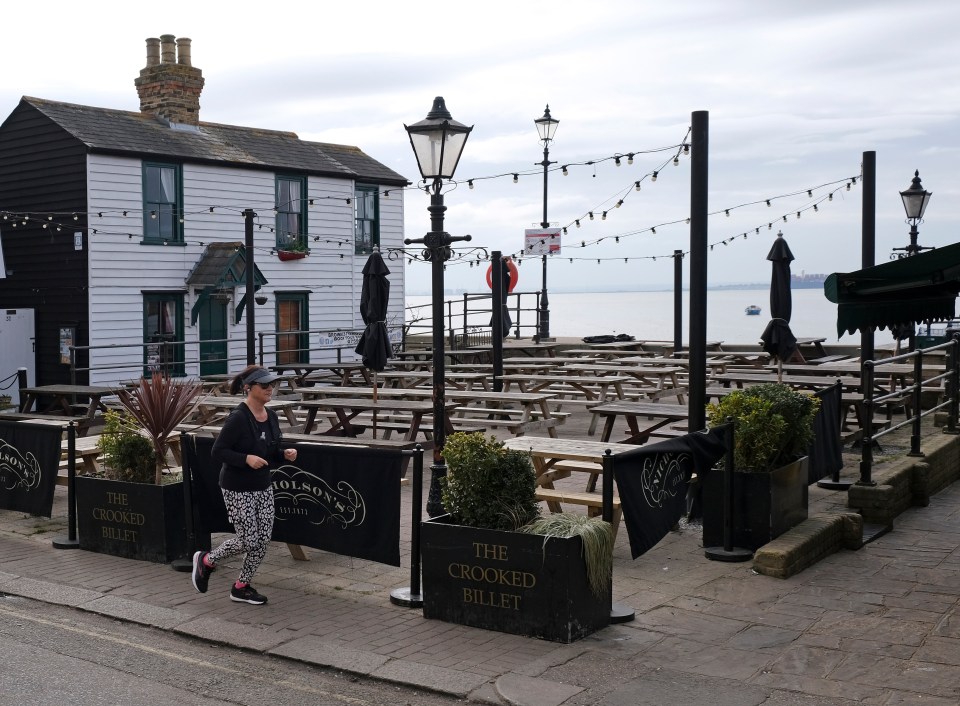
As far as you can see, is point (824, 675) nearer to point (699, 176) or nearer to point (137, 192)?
point (699, 176)

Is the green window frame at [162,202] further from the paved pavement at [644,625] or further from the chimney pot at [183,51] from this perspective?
the paved pavement at [644,625]

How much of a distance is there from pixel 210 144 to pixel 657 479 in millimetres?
20192

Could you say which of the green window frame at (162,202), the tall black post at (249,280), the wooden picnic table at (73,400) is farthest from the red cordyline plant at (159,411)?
the green window frame at (162,202)

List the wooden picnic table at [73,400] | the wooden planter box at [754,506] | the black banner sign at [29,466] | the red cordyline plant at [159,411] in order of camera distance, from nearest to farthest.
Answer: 1. the wooden planter box at [754,506]
2. the red cordyline plant at [159,411]
3. the black banner sign at [29,466]
4. the wooden picnic table at [73,400]

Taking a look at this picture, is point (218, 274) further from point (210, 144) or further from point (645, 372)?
point (645, 372)

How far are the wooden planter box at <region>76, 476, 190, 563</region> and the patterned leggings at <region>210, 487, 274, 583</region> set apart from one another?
120 centimetres

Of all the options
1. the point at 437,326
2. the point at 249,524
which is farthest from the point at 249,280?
the point at 249,524

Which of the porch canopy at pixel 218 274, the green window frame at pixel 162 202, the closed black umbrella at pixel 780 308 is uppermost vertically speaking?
the green window frame at pixel 162 202

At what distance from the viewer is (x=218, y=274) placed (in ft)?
78.9

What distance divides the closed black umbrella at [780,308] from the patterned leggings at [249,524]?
7.12m

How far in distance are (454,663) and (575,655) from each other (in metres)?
0.74

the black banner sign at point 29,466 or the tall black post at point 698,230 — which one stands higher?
the tall black post at point 698,230

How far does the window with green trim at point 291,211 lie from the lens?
2653 centimetres

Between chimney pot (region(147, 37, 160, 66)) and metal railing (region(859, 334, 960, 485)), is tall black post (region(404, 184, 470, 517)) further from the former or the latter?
chimney pot (region(147, 37, 160, 66))
